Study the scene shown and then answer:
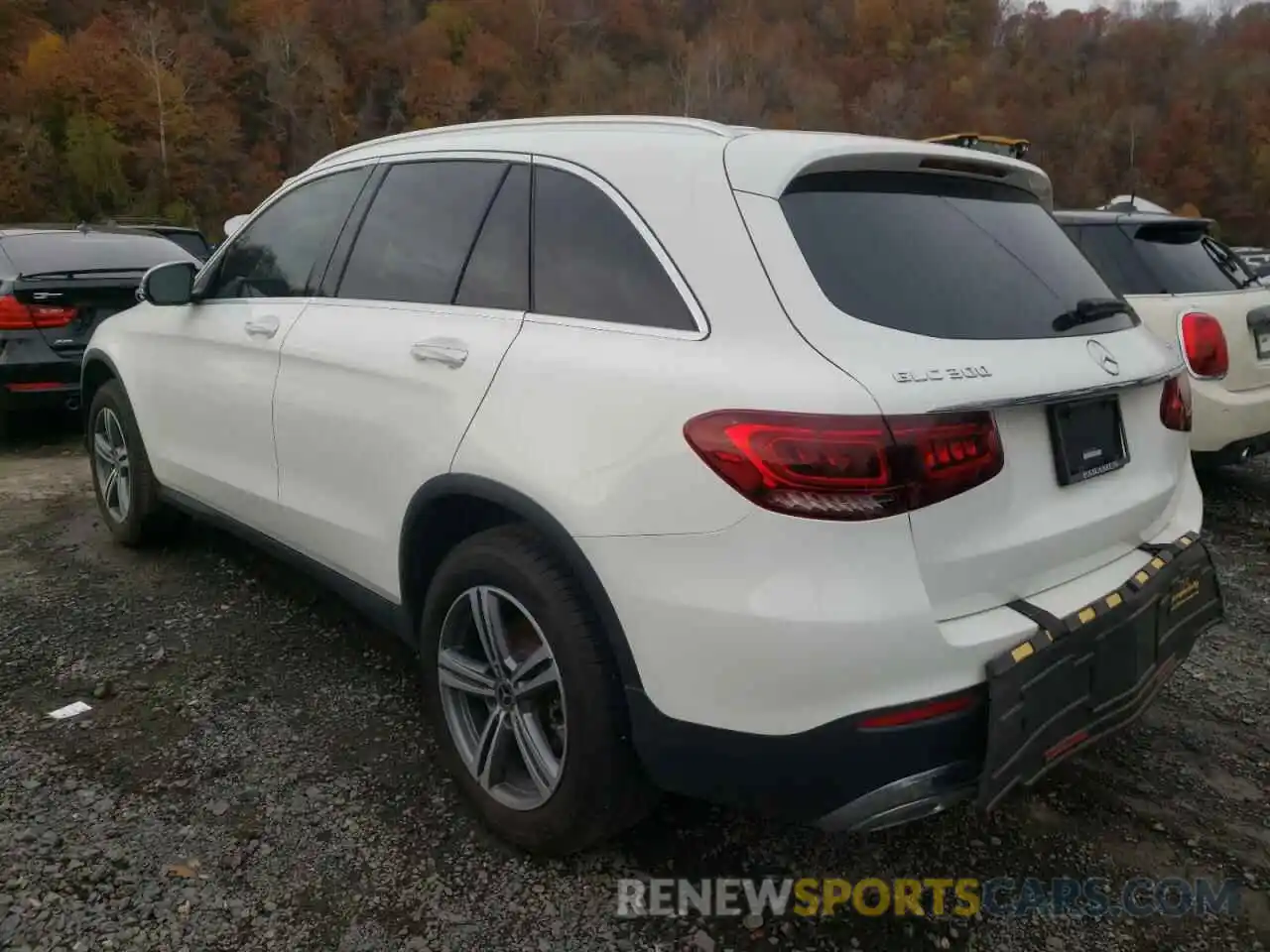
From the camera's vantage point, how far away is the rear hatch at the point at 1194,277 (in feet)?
16.0

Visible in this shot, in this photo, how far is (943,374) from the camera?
6.34 feet

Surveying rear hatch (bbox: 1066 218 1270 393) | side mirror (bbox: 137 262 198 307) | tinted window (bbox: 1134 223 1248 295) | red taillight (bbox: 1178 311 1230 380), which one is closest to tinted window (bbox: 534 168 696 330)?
side mirror (bbox: 137 262 198 307)

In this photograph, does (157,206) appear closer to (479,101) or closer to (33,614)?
(479,101)

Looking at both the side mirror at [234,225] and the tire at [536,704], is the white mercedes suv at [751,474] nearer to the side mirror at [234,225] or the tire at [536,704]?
the tire at [536,704]

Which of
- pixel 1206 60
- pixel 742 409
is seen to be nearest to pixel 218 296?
pixel 742 409

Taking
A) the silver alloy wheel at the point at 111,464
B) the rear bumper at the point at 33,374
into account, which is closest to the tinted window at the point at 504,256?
the silver alloy wheel at the point at 111,464

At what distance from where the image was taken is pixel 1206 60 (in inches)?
3009

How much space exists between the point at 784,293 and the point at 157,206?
59801 millimetres

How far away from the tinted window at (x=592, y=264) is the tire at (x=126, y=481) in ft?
8.72

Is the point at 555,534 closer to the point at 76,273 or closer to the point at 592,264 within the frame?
the point at 592,264

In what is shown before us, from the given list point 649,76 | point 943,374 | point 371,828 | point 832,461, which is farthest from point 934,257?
point 649,76

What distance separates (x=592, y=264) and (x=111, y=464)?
10.9 ft

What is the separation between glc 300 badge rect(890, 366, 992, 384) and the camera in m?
1.89

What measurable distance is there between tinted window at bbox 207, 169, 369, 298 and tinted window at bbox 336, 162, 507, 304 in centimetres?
23
